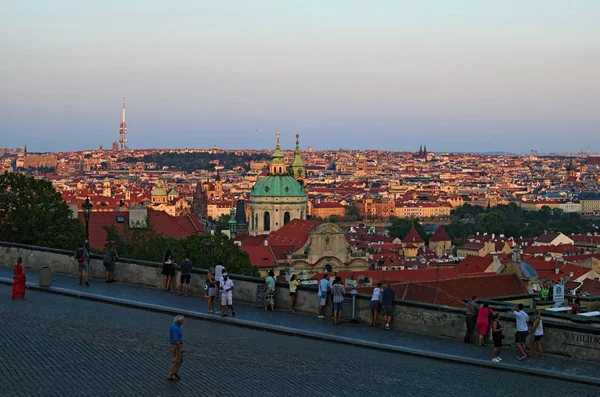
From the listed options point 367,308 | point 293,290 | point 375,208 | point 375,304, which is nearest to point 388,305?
point 375,304

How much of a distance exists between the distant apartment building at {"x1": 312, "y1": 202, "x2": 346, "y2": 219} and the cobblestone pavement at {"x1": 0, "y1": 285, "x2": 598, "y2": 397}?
134 m

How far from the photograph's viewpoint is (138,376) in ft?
37.9

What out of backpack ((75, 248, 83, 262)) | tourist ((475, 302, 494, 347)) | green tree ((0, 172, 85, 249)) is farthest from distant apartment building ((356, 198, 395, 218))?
tourist ((475, 302, 494, 347))

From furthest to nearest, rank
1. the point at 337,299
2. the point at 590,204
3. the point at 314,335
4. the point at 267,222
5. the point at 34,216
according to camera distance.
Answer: the point at 590,204 → the point at 267,222 → the point at 34,216 → the point at 337,299 → the point at 314,335

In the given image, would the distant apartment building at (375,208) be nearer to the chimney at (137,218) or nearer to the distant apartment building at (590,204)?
the distant apartment building at (590,204)

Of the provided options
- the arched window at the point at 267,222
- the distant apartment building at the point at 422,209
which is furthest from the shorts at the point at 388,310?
the distant apartment building at the point at 422,209

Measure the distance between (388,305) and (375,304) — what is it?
0.19 meters

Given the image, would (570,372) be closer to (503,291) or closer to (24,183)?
(503,291)

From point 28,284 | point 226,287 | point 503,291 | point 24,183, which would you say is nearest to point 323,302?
point 226,287

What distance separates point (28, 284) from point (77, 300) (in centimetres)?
152

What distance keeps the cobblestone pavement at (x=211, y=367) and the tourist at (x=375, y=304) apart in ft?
3.58

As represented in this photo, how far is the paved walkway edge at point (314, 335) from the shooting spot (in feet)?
39.4

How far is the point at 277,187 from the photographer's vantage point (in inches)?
2982

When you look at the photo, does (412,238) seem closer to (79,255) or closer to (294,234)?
(294,234)
